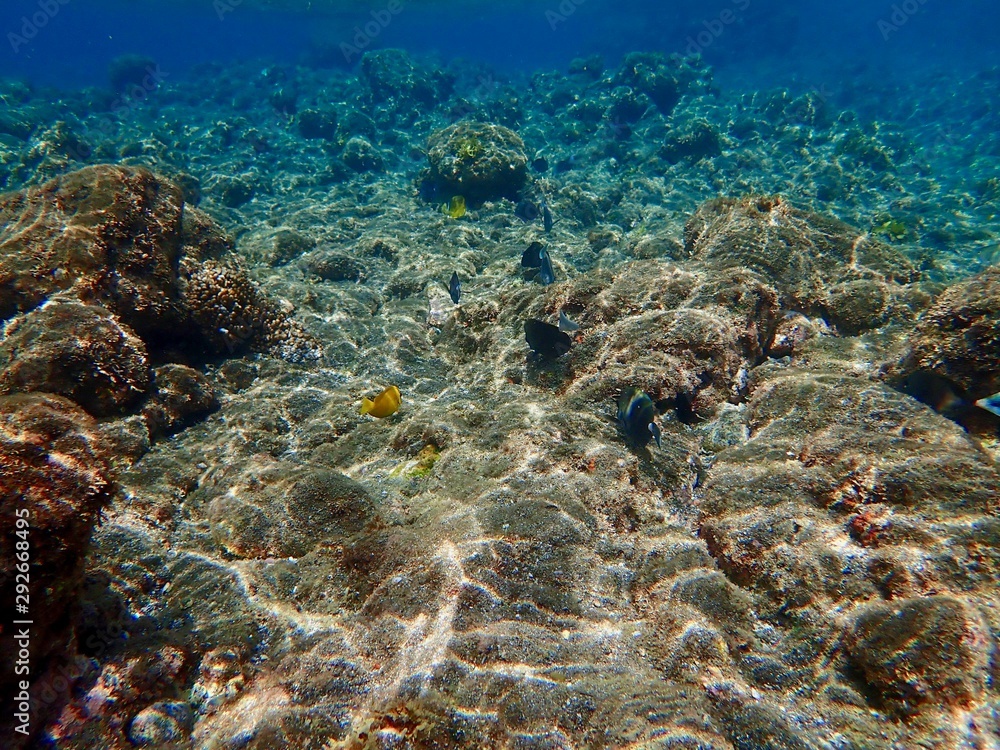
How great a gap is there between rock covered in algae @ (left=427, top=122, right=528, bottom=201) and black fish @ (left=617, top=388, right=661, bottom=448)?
1194 cm

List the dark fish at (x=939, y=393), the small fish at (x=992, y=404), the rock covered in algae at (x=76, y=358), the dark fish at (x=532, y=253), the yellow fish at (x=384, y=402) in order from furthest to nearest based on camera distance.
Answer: the dark fish at (x=532, y=253) < the yellow fish at (x=384, y=402) < the rock covered in algae at (x=76, y=358) < the dark fish at (x=939, y=393) < the small fish at (x=992, y=404)

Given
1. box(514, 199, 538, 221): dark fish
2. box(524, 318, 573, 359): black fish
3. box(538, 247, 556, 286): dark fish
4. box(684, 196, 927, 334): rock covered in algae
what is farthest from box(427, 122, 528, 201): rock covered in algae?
box(524, 318, 573, 359): black fish

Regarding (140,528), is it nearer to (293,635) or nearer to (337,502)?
(337,502)

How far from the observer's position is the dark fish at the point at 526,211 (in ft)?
44.0

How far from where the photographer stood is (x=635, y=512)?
3.54m

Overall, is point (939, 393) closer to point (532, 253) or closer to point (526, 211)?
point (532, 253)

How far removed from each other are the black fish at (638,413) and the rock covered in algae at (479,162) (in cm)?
1194

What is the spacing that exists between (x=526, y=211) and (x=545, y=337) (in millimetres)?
9926

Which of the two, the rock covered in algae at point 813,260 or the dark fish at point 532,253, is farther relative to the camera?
the dark fish at point 532,253

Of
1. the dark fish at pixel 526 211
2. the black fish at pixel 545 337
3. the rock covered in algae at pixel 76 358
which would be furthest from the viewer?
the dark fish at pixel 526 211

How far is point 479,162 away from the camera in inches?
532

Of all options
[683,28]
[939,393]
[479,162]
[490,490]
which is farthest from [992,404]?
[683,28]

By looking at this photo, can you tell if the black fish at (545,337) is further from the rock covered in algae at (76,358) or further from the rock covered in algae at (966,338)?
the rock covered in algae at (76,358)

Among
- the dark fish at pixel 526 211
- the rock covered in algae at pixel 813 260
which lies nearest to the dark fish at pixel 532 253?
the rock covered in algae at pixel 813 260
